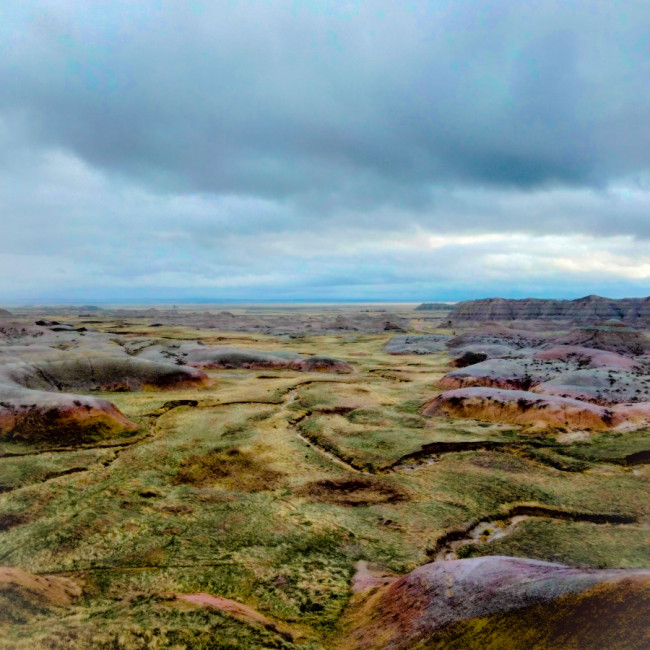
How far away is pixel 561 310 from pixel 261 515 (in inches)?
4048

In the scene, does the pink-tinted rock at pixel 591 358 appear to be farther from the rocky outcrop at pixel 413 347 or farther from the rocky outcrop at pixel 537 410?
the rocky outcrop at pixel 413 347

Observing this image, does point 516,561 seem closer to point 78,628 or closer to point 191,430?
point 78,628

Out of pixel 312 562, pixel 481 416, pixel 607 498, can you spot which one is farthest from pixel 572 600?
pixel 481 416

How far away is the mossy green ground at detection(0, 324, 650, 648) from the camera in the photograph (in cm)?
536

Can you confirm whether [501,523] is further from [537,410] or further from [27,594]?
[537,410]

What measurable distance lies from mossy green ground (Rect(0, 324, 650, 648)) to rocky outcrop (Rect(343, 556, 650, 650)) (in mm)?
786

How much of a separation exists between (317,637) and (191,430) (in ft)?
35.6

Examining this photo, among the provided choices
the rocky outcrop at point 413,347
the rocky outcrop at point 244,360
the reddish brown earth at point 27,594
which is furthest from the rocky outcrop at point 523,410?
the rocky outcrop at point 413,347

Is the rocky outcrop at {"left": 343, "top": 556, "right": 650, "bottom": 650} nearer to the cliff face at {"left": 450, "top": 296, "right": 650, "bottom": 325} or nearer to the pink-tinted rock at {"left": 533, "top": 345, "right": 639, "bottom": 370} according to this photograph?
the pink-tinted rock at {"left": 533, "top": 345, "right": 639, "bottom": 370}

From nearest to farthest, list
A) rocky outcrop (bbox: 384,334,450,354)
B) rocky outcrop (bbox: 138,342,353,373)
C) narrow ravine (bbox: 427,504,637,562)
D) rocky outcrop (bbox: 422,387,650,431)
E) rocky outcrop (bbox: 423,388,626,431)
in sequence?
narrow ravine (bbox: 427,504,637,562) < rocky outcrop (bbox: 422,387,650,431) < rocky outcrop (bbox: 423,388,626,431) < rocky outcrop (bbox: 138,342,353,373) < rocky outcrop (bbox: 384,334,450,354)

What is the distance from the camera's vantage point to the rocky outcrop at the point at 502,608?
3.85 meters

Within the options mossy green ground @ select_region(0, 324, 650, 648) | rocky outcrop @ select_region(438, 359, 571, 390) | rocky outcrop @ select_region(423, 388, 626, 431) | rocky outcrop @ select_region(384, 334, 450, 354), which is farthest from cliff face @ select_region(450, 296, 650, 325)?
mossy green ground @ select_region(0, 324, 650, 648)

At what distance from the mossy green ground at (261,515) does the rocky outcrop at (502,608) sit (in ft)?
2.58

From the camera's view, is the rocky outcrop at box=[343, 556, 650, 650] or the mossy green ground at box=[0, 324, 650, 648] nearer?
the rocky outcrop at box=[343, 556, 650, 650]
